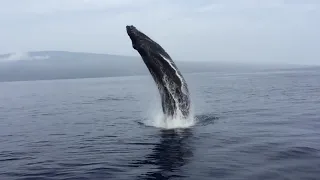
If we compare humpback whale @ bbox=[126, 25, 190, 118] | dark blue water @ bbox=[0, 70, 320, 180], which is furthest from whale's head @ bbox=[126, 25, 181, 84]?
dark blue water @ bbox=[0, 70, 320, 180]

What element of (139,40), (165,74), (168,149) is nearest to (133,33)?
(139,40)

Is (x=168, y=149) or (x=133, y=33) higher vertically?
(x=133, y=33)

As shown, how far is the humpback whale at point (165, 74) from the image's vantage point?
1722 cm

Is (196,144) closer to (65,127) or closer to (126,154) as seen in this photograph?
(126,154)

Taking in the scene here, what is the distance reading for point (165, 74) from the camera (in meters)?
17.9

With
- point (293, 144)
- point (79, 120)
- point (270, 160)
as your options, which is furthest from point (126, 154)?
point (79, 120)

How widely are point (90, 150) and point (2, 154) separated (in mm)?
3701

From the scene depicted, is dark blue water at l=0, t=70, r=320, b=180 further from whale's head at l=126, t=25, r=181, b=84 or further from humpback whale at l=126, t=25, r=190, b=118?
whale's head at l=126, t=25, r=181, b=84

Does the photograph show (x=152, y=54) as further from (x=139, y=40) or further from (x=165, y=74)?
(x=165, y=74)


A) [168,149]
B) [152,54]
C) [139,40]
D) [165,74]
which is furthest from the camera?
[165,74]

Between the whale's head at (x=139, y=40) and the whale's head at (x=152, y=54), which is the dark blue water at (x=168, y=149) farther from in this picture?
the whale's head at (x=139, y=40)

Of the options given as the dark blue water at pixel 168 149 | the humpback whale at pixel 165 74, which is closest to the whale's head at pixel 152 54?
the humpback whale at pixel 165 74

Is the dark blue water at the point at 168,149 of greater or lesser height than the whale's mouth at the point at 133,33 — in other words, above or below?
below

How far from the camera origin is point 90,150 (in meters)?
14.9
